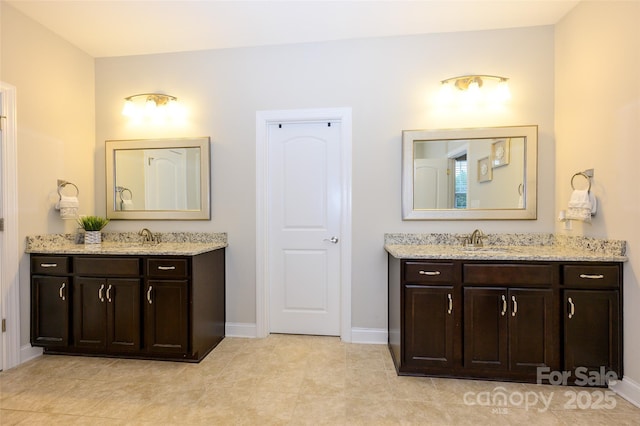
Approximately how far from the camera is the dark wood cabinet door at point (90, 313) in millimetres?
2594

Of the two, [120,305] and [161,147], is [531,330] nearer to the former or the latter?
[120,305]

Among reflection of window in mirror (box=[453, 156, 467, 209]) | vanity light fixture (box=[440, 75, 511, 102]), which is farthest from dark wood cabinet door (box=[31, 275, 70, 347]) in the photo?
vanity light fixture (box=[440, 75, 511, 102])

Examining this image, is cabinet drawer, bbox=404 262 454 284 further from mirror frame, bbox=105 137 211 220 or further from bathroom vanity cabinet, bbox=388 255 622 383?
mirror frame, bbox=105 137 211 220

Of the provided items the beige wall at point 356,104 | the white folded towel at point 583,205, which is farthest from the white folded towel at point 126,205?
the white folded towel at point 583,205

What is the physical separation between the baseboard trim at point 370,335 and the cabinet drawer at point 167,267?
1.55m

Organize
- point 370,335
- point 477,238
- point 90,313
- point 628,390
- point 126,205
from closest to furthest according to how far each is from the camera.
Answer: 1. point 628,390
2. point 90,313
3. point 477,238
4. point 370,335
5. point 126,205

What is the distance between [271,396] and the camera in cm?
211

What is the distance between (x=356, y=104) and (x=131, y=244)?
242cm

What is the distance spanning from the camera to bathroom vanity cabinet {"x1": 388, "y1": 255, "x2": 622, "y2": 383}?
2.17 meters

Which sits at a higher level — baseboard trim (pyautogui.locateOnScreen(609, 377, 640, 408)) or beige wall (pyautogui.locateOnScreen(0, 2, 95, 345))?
beige wall (pyautogui.locateOnScreen(0, 2, 95, 345))

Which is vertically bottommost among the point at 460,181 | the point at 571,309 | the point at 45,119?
the point at 571,309

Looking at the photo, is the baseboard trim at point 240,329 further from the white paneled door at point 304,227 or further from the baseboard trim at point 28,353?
the baseboard trim at point 28,353

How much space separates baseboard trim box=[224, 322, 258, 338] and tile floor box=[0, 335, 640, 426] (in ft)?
1.42

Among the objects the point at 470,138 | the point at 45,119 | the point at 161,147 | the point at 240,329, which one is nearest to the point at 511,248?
the point at 470,138
